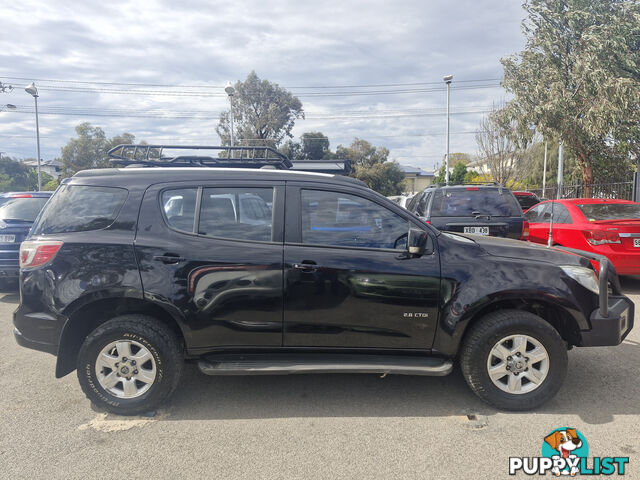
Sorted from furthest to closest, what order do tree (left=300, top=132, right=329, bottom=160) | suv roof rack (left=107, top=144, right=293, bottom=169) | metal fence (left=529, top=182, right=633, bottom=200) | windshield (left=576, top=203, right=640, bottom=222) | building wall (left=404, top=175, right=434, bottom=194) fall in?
1. building wall (left=404, top=175, right=434, bottom=194)
2. tree (left=300, top=132, right=329, bottom=160)
3. metal fence (left=529, top=182, right=633, bottom=200)
4. windshield (left=576, top=203, right=640, bottom=222)
5. suv roof rack (left=107, top=144, right=293, bottom=169)

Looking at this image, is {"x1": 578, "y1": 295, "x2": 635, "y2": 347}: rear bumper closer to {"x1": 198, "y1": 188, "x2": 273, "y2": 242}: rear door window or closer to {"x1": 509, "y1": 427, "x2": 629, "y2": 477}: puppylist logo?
{"x1": 509, "y1": 427, "x2": 629, "y2": 477}: puppylist logo

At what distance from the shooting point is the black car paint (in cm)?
331

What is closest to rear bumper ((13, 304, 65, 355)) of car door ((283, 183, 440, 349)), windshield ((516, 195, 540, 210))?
car door ((283, 183, 440, 349))

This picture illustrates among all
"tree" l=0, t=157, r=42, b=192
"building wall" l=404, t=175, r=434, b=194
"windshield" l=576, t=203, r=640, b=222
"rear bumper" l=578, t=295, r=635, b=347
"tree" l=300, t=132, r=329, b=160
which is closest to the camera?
"rear bumper" l=578, t=295, r=635, b=347

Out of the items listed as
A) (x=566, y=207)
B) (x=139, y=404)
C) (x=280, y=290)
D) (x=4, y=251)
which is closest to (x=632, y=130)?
(x=566, y=207)

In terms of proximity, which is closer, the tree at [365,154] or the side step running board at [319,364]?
the side step running board at [319,364]

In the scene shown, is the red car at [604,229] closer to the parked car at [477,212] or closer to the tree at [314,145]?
the parked car at [477,212]

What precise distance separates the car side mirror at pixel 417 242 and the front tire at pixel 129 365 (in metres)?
1.97

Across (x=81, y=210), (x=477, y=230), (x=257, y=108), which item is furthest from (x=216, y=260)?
(x=257, y=108)

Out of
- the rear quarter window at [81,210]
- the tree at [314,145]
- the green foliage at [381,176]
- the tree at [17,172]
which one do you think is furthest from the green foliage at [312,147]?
the rear quarter window at [81,210]

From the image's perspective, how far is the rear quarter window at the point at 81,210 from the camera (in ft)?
11.3

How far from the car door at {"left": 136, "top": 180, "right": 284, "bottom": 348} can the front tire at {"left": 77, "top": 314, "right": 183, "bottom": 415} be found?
233mm

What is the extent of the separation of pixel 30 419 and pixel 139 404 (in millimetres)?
841

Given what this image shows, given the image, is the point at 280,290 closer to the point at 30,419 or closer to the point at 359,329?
the point at 359,329
